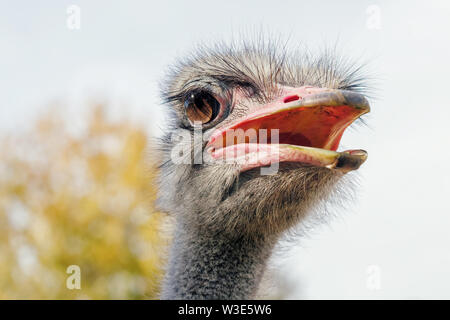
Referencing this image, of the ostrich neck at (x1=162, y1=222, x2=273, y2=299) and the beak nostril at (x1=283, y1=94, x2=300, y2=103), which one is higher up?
the beak nostril at (x1=283, y1=94, x2=300, y2=103)

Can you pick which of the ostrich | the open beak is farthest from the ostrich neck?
the open beak

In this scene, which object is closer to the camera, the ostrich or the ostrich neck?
the ostrich

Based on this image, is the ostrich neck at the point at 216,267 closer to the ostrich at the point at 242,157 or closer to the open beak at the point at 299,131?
the ostrich at the point at 242,157

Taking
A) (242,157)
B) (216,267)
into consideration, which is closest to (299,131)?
→ (242,157)

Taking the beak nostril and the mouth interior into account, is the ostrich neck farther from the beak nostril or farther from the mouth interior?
the beak nostril

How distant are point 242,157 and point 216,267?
574mm

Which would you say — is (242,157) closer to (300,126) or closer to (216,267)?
(300,126)

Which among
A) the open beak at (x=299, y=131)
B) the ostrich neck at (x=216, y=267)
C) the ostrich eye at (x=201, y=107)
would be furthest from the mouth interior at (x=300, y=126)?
the ostrich neck at (x=216, y=267)

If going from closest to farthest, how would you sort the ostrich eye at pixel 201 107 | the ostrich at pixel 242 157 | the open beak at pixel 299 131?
the open beak at pixel 299 131, the ostrich at pixel 242 157, the ostrich eye at pixel 201 107

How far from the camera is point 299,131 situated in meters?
1.86

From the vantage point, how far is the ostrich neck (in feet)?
7.45

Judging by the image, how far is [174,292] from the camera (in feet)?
7.65

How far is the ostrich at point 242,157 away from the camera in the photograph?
6.08 feet
